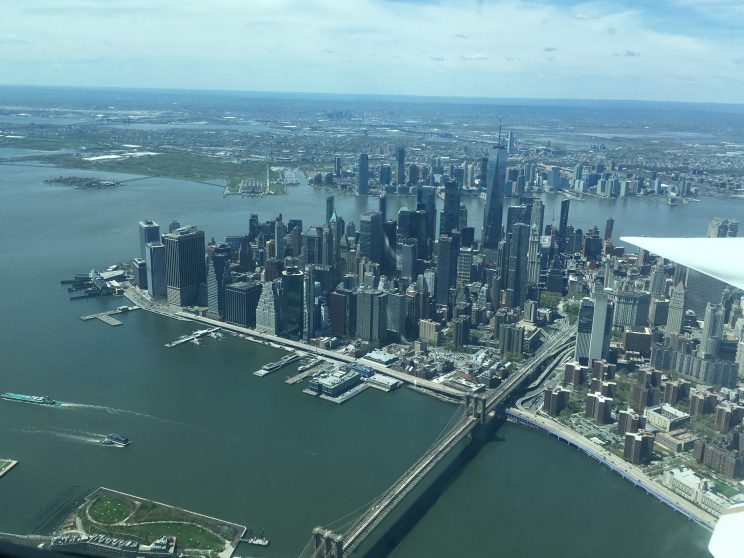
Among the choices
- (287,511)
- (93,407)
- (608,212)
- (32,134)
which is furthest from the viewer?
(32,134)

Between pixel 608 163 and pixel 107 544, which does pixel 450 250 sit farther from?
pixel 608 163

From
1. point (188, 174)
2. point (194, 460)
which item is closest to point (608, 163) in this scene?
point (188, 174)

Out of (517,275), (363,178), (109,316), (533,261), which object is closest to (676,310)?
(517,275)

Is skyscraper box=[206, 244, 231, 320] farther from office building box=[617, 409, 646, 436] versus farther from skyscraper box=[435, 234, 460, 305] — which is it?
office building box=[617, 409, 646, 436]

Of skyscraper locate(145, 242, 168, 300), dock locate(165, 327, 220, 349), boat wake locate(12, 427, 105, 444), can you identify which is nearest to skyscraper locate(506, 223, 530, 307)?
dock locate(165, 327, 220, 349)

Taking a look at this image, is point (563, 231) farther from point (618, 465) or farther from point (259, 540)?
point (259, 540)
